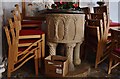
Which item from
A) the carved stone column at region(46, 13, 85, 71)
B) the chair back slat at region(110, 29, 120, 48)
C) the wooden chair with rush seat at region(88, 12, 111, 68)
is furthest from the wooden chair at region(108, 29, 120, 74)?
the carved stone column at region(46, 13, 85, 71)

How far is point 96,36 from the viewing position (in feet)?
9.96

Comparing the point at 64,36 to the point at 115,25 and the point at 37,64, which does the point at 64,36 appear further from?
the point at 115,25

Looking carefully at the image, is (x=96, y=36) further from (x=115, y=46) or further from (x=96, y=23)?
(x=115, y=46)

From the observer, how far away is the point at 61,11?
2727 millimetres

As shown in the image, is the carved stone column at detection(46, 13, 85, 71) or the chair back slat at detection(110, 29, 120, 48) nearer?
the chair back slat at detection(110, 29, 120, 48)

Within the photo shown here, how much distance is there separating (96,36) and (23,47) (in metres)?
1.23

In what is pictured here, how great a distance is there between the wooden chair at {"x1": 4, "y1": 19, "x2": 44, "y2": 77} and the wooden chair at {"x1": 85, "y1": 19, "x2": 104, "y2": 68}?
90 cm

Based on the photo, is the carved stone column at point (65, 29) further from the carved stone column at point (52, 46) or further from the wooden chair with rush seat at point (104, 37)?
the wooden chair with rush seat at point (104, 37)

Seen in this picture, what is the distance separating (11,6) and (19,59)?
1.15 meters

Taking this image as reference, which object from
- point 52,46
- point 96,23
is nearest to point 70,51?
point 52,46

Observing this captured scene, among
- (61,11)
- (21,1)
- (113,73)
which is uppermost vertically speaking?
(21,1)

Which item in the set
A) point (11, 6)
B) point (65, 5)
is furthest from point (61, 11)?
point (11, 6)

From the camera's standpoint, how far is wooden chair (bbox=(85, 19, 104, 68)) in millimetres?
2934

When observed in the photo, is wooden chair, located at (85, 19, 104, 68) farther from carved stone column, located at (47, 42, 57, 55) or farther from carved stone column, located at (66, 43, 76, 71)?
carved stone column, located at (47, 42, 57, 55)
